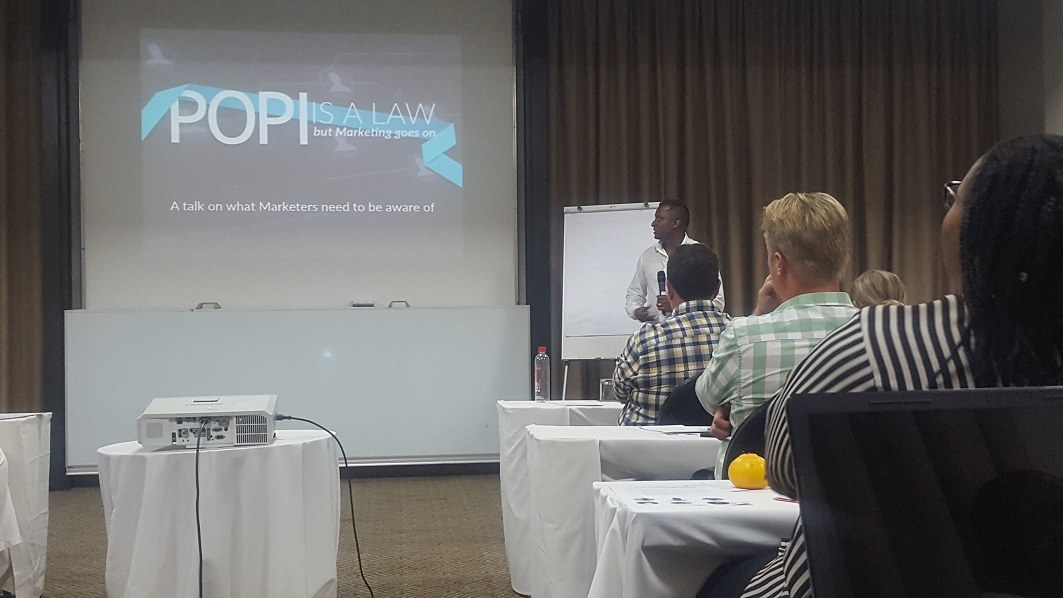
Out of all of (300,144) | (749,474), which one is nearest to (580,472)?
(749,474)

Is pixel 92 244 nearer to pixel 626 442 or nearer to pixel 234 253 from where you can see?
pixel 234 253

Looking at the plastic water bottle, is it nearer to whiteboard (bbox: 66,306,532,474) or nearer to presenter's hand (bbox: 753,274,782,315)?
whiteboard (bbox: 66,306,532,474)

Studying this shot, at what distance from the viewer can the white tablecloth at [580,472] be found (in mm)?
2188

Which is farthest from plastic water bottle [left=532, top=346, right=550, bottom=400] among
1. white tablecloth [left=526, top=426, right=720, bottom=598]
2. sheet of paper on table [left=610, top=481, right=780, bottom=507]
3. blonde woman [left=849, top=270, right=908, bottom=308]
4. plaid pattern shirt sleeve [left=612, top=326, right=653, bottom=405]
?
sheet of paper on table [left=610, top=481, right=780, bottom=507]

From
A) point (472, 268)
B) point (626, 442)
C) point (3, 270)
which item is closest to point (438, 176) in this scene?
point (472, 268)

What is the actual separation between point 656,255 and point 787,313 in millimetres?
3243

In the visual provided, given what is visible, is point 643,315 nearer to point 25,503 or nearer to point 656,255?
point 656,255

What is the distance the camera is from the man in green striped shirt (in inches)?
73.0

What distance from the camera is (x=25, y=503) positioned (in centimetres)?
284

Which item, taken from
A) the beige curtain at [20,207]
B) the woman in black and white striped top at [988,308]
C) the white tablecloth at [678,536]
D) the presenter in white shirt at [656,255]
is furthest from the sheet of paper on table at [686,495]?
the beige curtain at [20,207]

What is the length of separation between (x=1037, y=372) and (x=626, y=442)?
1.35 metres

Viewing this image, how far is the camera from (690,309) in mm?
2826

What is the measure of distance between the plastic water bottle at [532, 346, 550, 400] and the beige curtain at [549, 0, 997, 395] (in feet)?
Result: 1.52
